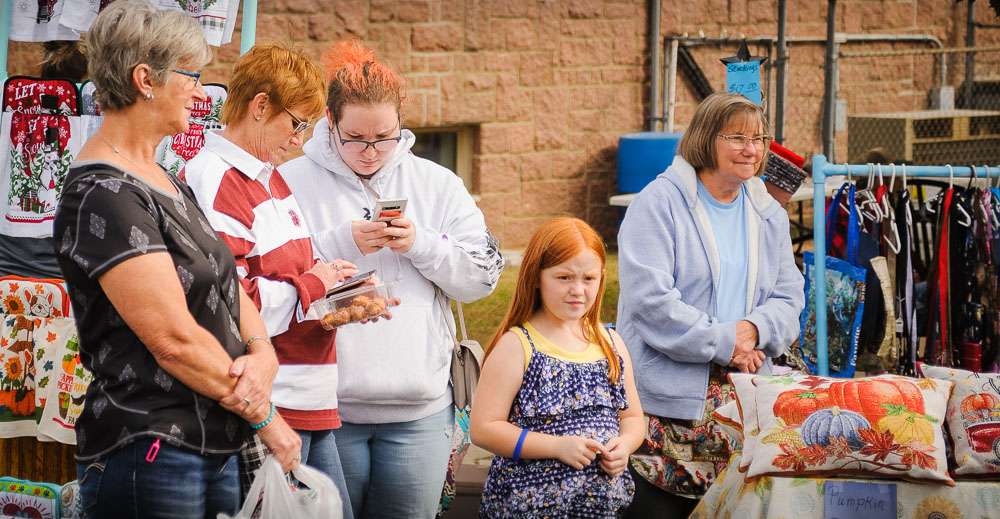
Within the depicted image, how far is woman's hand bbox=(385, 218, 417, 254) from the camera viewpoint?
8.24 feet

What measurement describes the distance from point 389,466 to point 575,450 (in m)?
0.49

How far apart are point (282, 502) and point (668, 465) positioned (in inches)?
59.7

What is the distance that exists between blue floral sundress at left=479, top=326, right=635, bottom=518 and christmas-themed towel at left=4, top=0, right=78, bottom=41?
2379mm

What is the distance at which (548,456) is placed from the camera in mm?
2559

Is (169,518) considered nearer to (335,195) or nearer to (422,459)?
(422,459)

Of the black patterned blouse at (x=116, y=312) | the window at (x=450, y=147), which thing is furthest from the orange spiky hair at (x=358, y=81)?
the window at (x=450, y=147)

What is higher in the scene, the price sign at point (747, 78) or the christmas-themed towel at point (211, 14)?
the christmas-themed towel at point (211, 14)

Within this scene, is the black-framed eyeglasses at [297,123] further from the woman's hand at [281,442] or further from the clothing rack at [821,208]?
the clothing rack at [821,208]

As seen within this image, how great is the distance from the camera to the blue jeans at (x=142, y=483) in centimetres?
190

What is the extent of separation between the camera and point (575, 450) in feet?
8.29

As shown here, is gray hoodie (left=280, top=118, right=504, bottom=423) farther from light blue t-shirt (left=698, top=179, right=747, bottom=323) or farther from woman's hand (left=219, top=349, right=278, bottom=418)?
light blue t-shirt (left=698, top=179, right=747, bottom=323)

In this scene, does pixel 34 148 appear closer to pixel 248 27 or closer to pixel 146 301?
pixel 248 27

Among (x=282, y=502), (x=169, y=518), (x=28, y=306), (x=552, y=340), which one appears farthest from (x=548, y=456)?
(x=28, y=306)

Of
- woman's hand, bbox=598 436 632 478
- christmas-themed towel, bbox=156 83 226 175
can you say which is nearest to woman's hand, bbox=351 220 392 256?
woman's hand, bbox=598 436 632 478
